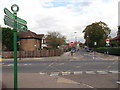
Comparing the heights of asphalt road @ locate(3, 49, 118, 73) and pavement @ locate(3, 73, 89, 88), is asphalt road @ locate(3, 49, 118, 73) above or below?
below

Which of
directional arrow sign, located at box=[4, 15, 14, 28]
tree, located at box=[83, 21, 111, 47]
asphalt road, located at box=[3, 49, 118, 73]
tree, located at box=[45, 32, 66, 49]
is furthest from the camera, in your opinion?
tree, located at box=[83, 21, 111, 47]

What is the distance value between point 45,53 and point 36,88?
2743cm

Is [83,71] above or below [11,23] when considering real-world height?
below

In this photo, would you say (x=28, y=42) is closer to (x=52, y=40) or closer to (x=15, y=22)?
(x=52, y=40)

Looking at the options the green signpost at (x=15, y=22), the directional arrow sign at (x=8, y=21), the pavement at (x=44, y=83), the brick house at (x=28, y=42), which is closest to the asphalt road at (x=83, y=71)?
the pavement at (x=44, y=83)

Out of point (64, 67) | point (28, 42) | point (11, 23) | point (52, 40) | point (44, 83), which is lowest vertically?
point (64, 67)

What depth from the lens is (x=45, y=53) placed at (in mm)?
33875

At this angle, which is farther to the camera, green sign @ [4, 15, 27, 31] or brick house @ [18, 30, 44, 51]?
brick house @ [18, 30, 44, 51]

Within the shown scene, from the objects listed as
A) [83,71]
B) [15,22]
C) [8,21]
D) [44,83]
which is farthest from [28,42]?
[8,21]

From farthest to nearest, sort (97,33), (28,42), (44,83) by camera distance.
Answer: (97,33) → (28,42) → (44,83)

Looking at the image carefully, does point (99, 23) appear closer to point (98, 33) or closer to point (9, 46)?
point (98, 33)

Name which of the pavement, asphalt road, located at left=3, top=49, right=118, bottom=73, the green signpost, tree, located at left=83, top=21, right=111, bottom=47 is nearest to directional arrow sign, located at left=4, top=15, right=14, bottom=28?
the green signpost

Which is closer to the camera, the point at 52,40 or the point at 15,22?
the point at 15,22

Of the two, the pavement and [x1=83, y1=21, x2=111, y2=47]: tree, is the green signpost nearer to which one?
the pavement
